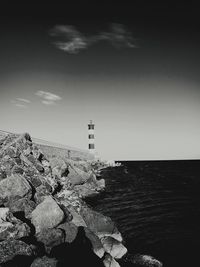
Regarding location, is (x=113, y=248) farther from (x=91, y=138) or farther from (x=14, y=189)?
(x=91, y=138)

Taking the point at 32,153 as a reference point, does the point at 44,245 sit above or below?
below

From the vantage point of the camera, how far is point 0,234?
8133 millimetres

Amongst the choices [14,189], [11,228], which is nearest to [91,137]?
[14,189]

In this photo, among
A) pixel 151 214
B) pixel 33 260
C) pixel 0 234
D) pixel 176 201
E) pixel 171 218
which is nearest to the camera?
pixel 33 260

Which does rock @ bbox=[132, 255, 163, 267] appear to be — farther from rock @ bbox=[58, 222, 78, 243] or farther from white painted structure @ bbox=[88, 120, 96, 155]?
white painted structure @ bbox=[88, 120, 96, 155]

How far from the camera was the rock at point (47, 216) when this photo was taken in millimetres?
9523

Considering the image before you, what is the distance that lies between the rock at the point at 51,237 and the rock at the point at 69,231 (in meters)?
0.25

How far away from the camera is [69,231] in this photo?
911 cm

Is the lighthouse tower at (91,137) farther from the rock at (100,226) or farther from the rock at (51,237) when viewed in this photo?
the rock at (51,237)

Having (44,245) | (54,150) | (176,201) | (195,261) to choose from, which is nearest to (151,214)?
(176,201)

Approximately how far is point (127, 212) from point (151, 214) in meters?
1.63

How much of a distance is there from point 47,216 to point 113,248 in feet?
9.40

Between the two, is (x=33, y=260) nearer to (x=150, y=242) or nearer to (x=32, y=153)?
(x=150, y=242)

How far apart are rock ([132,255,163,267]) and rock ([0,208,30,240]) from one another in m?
4.16
